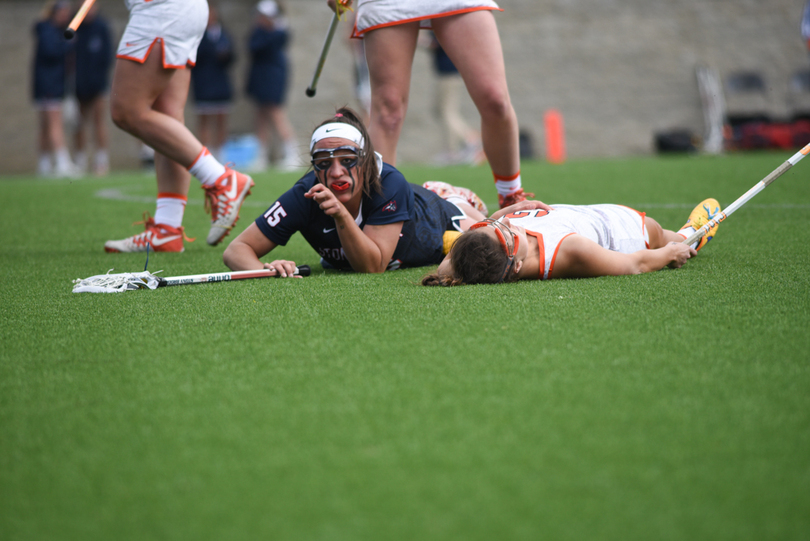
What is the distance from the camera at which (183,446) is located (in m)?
1.23

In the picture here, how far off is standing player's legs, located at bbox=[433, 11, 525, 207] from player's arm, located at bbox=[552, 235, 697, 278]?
82 cm

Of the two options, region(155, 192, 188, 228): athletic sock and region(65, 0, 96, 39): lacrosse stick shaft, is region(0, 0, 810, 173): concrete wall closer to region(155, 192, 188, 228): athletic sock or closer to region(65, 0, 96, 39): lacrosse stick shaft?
region(155, 192, 188, 228): athletic sock

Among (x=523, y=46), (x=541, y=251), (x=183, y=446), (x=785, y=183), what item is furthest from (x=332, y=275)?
(x=523, y=46)

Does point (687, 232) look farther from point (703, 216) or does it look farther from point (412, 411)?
point (412, 411)

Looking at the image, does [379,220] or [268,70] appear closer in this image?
[379,220]

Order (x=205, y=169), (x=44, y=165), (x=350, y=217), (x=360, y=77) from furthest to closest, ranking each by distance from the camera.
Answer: (x=360, y=77) < (x=44, y=165) < (x=205, y=169) < (x=350, y=217)

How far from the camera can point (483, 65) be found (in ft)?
10.1

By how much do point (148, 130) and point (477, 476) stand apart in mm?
2597

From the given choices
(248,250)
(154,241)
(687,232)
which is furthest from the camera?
(154,241)

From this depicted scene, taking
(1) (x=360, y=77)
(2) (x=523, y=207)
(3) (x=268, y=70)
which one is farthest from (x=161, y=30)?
(1) (x=360, y=77)

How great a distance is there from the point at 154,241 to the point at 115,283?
1054 mm

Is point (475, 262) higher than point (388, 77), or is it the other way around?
point (388, 77)

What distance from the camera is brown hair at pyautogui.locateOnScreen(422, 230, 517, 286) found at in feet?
7.88

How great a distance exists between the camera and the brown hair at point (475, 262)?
2.40m
